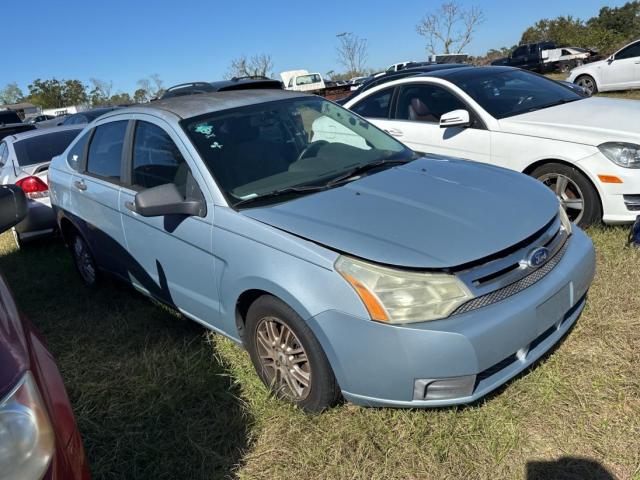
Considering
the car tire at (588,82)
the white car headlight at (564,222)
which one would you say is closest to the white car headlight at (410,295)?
the white car headlight at (564,222)

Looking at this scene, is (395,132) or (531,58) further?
(531,58)

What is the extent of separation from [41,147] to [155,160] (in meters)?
4.39

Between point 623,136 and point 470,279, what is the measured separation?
111 inches

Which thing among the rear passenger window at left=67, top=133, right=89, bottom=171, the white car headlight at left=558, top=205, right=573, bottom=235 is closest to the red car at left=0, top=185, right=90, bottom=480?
the white car headlight at left=558, top=205, right=573, bottom=235

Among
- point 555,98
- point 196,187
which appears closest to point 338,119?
point 196,187

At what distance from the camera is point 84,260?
4.88m

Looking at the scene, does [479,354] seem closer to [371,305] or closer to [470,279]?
[470,279]

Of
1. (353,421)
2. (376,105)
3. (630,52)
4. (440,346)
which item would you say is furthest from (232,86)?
(630,52)

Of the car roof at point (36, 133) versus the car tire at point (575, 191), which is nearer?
the car tire at point (575, 191)

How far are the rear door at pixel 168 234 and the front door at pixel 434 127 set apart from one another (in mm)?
2771

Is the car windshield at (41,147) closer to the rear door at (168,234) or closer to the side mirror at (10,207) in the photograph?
the rear door at (168,234)

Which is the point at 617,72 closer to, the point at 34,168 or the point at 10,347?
the point at 34,168

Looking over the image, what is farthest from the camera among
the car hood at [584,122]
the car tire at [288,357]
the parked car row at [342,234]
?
the car hood at [584,122]

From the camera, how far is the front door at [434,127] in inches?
200
